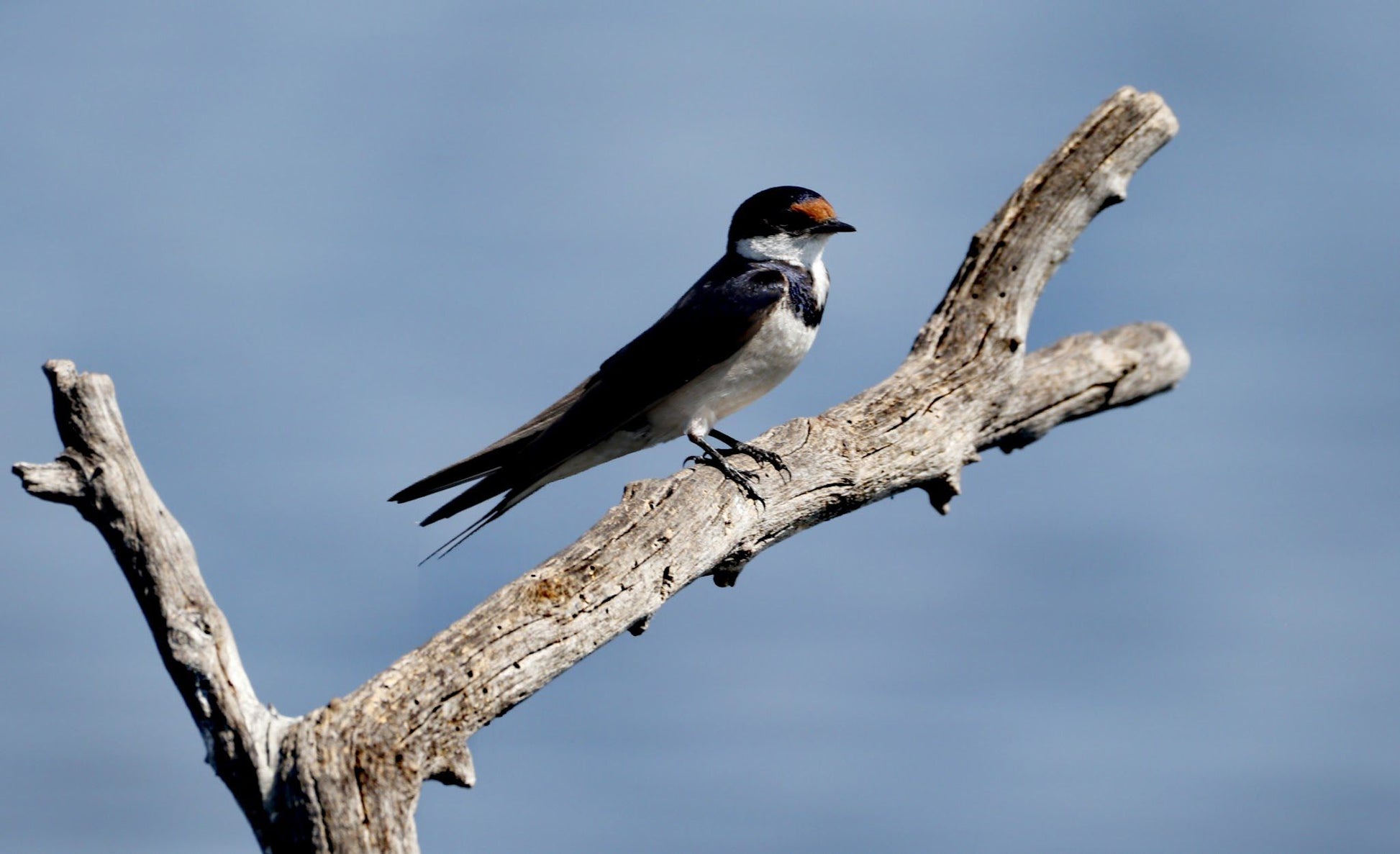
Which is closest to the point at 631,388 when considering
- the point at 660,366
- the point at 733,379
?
the point at 660,366

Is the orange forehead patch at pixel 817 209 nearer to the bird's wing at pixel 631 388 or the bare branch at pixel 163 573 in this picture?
the bird's wing at pixel 631 388

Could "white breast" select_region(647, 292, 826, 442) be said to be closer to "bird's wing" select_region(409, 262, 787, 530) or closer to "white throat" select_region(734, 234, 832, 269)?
"bird's wing" select_region(409, 262, 787, 530)

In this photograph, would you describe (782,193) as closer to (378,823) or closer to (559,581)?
(559,581)

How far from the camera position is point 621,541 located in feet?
20.4

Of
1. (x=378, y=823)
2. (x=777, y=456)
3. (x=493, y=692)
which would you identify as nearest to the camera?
(x=378, y=823)

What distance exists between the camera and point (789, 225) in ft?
26.6

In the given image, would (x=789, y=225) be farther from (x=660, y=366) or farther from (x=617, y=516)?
(x=617, y=516)

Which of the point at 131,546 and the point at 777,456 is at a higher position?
the point at 777,456

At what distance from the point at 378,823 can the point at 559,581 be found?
4.46 feet

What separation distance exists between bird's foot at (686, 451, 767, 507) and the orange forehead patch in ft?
5.76

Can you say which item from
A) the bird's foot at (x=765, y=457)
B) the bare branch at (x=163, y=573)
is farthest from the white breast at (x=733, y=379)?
the bare branch at (x=163, y=573)

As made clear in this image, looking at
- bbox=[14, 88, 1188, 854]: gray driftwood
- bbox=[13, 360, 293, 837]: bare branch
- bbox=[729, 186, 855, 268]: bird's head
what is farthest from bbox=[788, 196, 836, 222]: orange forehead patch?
bbox=[13, 360, 293, 837]: bare branch

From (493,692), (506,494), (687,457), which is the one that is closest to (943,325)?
(687,457)

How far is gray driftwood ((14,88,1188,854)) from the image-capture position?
4945 millimetres
